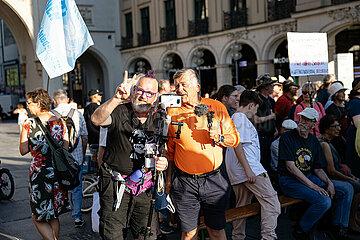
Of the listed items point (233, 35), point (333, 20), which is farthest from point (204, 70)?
point (333, 20)

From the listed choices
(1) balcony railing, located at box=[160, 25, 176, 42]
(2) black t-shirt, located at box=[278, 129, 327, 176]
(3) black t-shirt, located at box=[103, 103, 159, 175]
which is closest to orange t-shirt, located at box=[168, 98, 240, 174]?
(3) black t-shirt, located at box=[103, 103, 159, 175]

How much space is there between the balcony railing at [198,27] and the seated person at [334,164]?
19.3m

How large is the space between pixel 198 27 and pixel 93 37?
9.20m

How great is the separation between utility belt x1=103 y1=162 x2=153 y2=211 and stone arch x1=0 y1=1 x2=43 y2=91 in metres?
21.7

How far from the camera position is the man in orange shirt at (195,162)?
3652 mm

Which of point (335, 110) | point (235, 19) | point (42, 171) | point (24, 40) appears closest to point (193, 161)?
point (42, 171)

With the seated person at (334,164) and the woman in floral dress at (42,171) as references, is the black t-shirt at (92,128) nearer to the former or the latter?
the woman in floral dress at (42,171)

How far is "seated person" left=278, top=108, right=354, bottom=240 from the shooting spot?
A: 503 cm

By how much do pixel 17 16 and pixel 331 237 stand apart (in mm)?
22680

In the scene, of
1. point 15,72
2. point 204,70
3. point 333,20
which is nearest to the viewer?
point 333,20

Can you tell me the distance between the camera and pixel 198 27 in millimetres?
24781

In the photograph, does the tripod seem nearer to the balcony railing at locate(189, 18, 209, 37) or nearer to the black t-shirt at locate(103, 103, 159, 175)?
the black t-shirt at locate(103, 103, 159, 175)

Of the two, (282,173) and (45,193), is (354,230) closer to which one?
(282,173)

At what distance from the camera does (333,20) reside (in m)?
17.3
